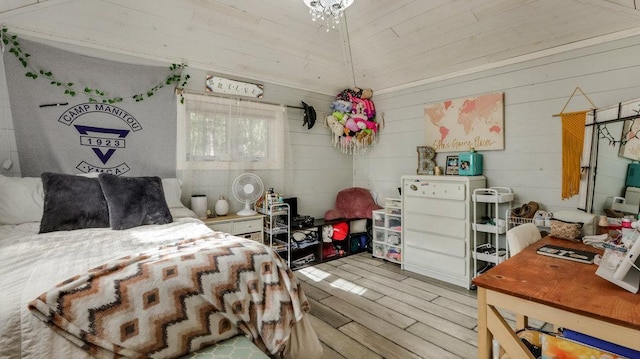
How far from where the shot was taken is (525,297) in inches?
41.1

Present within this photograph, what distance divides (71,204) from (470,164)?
340cm

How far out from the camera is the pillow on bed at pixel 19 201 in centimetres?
197

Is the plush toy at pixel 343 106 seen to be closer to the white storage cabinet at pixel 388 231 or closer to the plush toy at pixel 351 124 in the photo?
the plush toy at pixel 351 124

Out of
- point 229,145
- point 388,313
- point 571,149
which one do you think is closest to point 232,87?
point 229,145

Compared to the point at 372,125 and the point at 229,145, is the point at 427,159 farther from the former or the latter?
the point at 229,145

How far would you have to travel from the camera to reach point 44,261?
131cm

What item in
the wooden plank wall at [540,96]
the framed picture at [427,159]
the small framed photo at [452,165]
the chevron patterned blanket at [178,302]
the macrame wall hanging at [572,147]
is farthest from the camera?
the framed picture at [427,159]

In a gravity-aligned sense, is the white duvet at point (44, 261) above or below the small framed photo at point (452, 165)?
below

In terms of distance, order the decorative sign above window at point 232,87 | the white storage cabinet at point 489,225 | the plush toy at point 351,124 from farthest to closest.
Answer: the plush toy at point 351,124 → the decorative sign above window at point 232,87 → the white storage cabinet at point 489,225

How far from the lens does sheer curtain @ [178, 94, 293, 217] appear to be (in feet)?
9.86

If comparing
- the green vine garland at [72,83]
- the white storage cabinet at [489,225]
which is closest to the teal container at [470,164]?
the white storage cabinet at [489,225]

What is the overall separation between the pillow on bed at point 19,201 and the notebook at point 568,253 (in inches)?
124

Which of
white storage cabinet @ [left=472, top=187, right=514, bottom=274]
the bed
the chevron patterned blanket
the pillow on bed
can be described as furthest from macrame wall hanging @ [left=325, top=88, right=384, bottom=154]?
the pillow on bed

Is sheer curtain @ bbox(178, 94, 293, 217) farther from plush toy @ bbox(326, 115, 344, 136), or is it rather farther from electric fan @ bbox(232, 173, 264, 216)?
plush toy @ bbox(326, 115, 344, 136)
